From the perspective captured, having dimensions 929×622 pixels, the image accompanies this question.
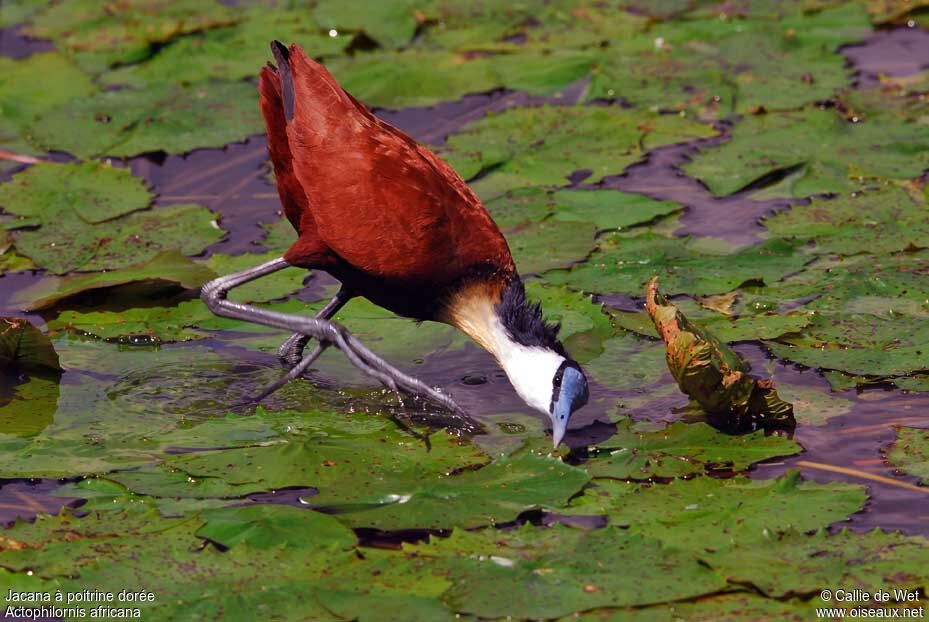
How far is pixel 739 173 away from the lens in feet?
25.3

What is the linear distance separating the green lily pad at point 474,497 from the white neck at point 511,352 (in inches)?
18.4

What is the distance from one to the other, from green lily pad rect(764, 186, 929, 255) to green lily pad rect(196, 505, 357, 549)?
3369mm

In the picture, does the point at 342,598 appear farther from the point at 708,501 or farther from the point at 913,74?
the point at 913,74

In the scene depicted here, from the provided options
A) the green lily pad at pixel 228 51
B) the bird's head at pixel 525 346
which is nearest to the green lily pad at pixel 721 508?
the bird's head at pixel 525 346

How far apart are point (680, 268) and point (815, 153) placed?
5.37 feet

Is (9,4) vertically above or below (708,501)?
above

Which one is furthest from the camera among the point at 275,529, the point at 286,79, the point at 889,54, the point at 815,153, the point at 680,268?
the point at 889,54

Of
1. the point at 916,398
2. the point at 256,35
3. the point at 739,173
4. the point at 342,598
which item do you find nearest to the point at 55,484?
the point at 342,598

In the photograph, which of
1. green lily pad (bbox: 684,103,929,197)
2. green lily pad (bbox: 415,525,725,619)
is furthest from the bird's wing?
green lily pad (bbox: 684,103,929,197)

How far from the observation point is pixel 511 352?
18.5ft

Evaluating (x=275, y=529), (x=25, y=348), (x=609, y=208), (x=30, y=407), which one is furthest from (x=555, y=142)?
(x=275, y=529)

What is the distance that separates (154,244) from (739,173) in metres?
3.26

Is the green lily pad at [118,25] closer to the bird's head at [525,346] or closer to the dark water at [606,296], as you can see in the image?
the dark water at [606,296]

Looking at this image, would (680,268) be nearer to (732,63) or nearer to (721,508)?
(721,508)
